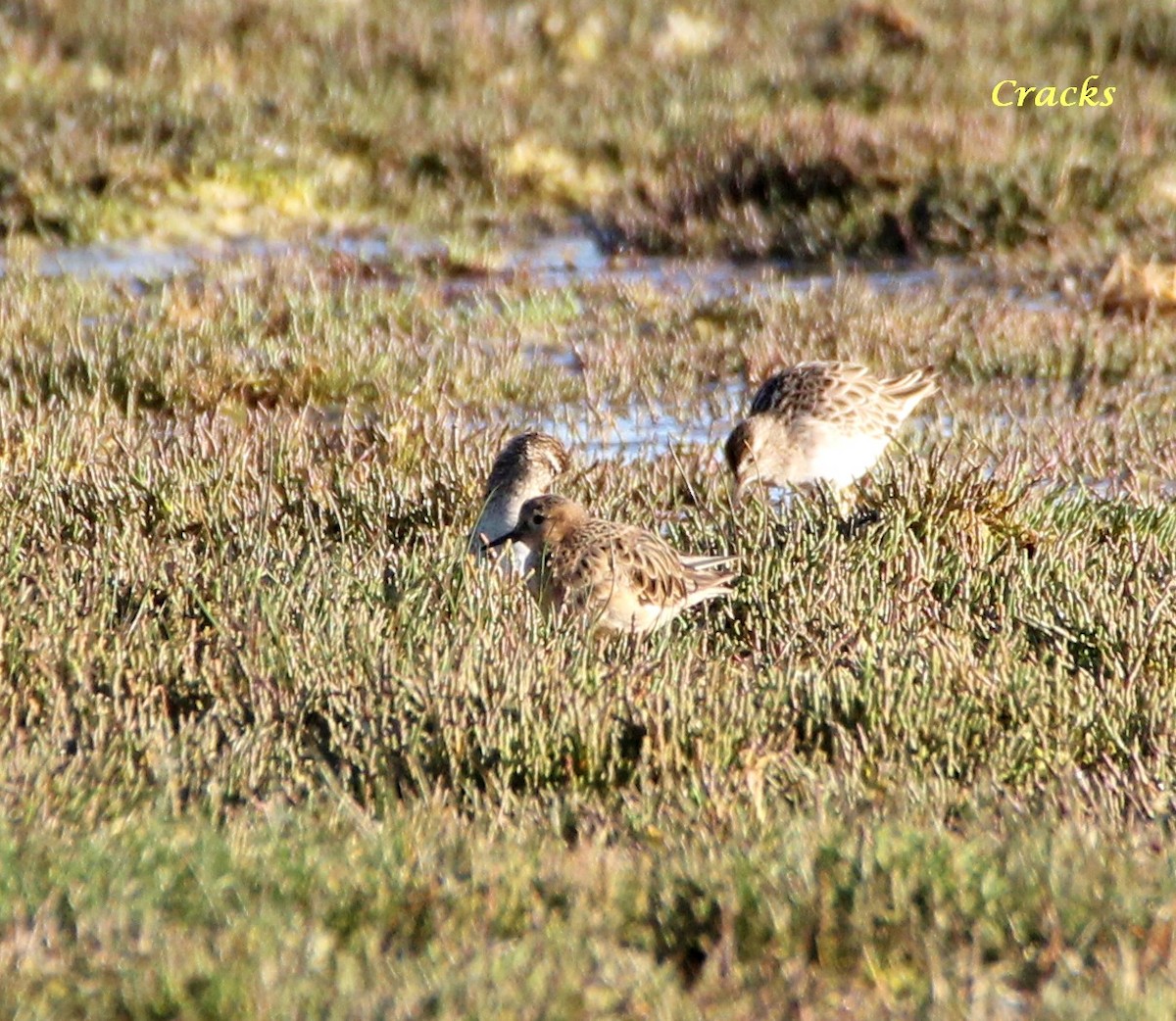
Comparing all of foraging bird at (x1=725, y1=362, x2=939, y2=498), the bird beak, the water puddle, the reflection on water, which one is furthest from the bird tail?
the reflection on water

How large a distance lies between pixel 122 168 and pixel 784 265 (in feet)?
15.6

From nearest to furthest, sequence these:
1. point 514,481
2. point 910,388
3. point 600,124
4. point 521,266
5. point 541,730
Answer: point 541,730 < point 514,481 < point 910,388 < point 521,266 < point 600,124

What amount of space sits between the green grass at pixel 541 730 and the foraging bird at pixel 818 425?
257mm

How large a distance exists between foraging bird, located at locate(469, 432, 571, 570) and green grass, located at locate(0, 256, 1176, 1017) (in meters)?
0.18

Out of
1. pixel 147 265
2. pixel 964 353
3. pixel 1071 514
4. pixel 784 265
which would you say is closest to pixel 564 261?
pixel 784 265

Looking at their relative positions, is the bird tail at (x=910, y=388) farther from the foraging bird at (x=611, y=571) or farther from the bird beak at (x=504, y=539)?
the bird beak at (x=504, y=539)

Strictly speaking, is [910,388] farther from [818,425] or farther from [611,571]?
[611,571]

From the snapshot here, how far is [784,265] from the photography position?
1431cm

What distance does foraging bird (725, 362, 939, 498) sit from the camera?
8.31 meters

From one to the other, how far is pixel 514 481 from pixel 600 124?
32.4 ft

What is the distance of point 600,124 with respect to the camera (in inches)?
665

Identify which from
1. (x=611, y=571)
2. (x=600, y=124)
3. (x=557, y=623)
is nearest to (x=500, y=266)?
(x=600, y=124)

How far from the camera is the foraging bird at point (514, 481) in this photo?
7445mm

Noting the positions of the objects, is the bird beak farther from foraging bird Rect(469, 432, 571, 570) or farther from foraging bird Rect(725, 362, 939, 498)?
foraging bird Rect(725, 362, 939, 498)
